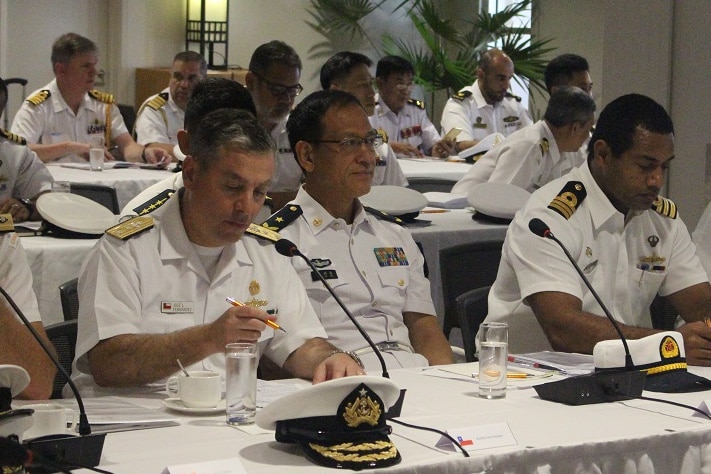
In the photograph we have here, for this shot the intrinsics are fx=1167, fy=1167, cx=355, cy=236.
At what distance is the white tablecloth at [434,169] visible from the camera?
6.53 m

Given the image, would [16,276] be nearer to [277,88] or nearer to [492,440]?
[492,440]

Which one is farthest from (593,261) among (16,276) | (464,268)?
(16,276)

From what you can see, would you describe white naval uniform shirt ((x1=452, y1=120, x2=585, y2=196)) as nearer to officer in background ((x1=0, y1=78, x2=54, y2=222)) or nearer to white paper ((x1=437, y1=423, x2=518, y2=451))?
officer in background ((x1=0, y1=78, x2=54, y2=222))

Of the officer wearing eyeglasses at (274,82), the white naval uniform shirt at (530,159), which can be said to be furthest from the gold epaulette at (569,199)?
the white naval uniform shirt at (530,159)

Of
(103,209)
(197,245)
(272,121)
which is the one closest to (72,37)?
(272,121)

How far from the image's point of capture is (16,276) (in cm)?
254

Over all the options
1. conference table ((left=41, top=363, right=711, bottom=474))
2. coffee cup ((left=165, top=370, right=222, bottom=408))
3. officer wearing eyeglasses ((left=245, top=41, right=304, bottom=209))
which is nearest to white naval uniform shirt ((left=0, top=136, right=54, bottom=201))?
officer wearing eyeglasses ((left=245, top=41, right=304, bottom=209))

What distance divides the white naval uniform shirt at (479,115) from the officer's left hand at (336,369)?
615 centimetres

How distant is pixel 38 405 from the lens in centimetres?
197

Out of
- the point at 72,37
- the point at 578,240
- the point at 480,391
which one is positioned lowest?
the point at 480,391

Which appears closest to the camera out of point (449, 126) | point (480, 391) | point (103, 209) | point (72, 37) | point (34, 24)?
point (480, 391)

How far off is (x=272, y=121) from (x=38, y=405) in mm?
2995

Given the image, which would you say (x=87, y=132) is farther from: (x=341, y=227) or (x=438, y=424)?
(x=438, y=424)

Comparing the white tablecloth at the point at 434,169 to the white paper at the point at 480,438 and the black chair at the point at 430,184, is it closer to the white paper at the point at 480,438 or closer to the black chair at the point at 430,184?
the black chair at the point at 430,184
